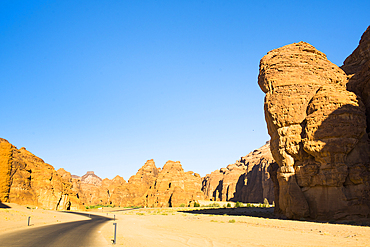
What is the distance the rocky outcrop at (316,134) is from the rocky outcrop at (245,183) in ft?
251

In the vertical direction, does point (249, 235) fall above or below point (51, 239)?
below

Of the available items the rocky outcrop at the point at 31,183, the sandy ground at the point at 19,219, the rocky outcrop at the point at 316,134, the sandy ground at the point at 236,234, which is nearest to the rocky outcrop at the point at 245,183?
the rocky outcrop at the point at 31,183

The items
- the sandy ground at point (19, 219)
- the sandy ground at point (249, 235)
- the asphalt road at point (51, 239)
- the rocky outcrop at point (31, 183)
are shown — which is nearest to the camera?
the asphalt road at point (51, 239)

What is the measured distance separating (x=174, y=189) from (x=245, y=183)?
132 ft

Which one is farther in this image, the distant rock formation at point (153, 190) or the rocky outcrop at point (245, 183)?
the rocky outcrop at point (245, 183)

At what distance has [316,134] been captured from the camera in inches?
1094

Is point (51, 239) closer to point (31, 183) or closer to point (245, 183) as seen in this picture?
point (31, 183)

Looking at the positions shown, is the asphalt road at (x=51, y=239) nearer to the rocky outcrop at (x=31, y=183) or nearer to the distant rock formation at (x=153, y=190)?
the rocky outcrop at (x=31, y=183)

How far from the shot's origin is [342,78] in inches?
1324

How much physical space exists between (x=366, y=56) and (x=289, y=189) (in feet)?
74.7

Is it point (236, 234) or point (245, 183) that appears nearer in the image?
point (236, 234)

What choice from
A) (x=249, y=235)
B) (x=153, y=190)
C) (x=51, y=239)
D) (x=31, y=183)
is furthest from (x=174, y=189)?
(x=51, y=239)

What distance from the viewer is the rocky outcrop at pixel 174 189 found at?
106625 millimetres

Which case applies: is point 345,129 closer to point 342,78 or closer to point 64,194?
point 342,78
